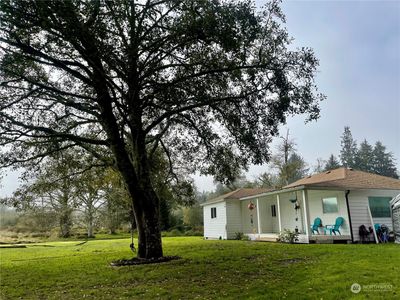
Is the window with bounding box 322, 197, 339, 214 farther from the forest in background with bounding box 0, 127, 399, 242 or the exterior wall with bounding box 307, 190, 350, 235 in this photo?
the forest in background with bounding box 0, 127, 399, 242

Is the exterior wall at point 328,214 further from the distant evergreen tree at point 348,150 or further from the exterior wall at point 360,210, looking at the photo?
the distant evergreen tree at point 348,150

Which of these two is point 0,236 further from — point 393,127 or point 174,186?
point 393,127

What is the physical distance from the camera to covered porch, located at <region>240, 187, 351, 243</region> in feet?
53.9

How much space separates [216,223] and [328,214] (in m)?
9.97

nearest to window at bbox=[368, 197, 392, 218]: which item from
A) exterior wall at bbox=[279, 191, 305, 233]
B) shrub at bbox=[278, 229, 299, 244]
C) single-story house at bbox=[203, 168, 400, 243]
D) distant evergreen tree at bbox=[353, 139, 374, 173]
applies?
single-story house at bbox=[203, 168, 400, 243]

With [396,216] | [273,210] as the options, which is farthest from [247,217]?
[396,216]

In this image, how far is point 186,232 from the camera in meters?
34.6

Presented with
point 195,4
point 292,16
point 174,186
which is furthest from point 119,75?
point 174,186

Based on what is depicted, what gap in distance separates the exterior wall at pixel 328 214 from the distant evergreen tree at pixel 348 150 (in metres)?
40.5

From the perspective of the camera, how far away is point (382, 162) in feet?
173

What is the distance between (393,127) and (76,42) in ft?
95.7

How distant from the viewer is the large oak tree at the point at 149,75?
26.0 ft

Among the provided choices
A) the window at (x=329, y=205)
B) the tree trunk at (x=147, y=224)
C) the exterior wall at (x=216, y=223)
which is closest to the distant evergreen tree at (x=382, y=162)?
the exterior wall at (x=216, y=223)

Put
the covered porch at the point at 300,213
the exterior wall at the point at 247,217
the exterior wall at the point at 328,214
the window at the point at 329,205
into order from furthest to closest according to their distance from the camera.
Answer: the exterior wall at the point at 247,217, the window at the point at 329,205, the exterior wall at the point at 328,214, the covered porch at the point at 300,213
